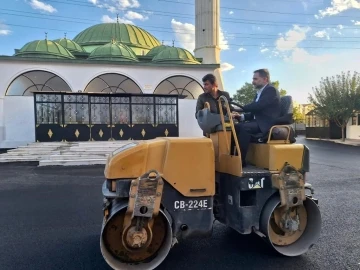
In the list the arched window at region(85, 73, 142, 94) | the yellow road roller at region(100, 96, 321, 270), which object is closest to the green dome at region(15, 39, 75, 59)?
the arched window at region(85, 73, 142, 94)

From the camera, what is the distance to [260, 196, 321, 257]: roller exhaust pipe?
333cm

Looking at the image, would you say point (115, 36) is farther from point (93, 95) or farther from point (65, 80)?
point (93, 95)

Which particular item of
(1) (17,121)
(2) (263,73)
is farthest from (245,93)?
(2) (263,73)

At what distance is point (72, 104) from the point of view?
17922 millimetres

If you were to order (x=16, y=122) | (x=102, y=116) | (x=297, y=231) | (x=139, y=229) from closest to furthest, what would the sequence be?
1. (x=139, y=229)
2. (x=297, y=231)
3. (x=102, y=116)
4. (x=16, y=122)

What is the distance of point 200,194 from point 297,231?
1435mm

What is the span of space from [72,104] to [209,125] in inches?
640

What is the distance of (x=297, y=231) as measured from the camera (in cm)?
352

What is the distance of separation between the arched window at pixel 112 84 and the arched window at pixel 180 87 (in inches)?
93.3

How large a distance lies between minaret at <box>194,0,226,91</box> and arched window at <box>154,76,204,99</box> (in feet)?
18.4

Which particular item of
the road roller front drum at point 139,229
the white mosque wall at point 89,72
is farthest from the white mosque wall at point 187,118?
the road roller front drum at point 139,229

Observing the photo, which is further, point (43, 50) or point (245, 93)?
point (245, 93)

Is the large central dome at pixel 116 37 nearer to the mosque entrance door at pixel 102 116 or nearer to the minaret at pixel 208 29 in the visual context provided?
the minaret at pixel 208 29

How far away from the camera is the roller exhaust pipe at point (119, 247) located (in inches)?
117
